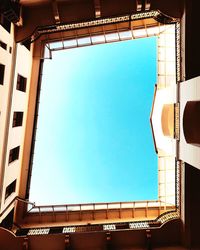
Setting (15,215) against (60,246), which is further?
(15,215)

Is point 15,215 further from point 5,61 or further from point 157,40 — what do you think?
point 157,40

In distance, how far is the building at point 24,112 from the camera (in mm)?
15000

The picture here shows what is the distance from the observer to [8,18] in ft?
49.1

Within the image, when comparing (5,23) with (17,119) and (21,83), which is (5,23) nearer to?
(21,83)

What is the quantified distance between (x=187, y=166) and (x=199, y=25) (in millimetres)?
7094

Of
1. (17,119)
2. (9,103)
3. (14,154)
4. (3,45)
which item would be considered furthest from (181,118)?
(14,154)

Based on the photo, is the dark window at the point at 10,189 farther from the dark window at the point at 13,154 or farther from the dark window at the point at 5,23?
the dark window at the point at 5,23

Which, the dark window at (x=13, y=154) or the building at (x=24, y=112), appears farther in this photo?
the dark window at (x=13, y=154)

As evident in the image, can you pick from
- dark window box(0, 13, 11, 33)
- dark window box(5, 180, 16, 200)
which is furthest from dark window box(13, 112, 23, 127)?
dark window box(0, 13, 11, 33)

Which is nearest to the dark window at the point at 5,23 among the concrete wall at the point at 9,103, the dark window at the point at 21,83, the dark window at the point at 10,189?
the concrete wall at the point at 9,103

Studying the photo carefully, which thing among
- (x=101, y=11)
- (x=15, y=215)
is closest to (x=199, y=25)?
(x=101, y=11)

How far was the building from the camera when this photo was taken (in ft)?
49.2

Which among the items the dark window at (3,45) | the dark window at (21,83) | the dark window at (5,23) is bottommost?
the dark window at (21,83)

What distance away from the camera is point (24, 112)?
66.3 feet
